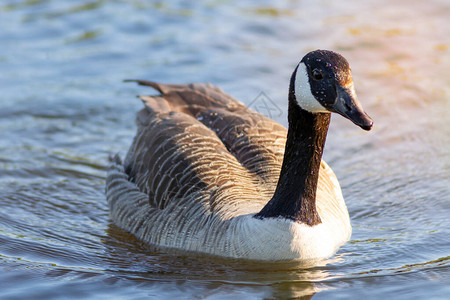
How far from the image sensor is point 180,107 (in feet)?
A: 34.6

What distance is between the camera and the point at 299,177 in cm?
821

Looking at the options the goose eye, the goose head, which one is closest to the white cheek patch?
the goose head

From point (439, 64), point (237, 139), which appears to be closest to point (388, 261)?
point (237, 139)

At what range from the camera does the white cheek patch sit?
7680mm

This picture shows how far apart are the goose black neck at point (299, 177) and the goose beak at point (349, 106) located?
24.6 inches

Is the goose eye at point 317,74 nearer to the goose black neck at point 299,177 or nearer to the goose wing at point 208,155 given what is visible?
the goose black neck at point 299,177

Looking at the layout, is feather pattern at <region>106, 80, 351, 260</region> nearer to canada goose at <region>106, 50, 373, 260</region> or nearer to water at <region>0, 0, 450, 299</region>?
canada goose at <region>106, 50, 373, 260</region>

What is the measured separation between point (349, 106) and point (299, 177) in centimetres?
124

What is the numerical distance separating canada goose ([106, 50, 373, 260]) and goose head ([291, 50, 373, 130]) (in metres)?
0.01

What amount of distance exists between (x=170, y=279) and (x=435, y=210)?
3.79 m

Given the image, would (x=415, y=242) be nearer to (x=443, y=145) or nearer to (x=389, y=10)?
(x=443, y=145)

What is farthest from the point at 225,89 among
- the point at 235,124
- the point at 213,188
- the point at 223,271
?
the point at 223,271

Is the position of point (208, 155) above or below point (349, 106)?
Result: below

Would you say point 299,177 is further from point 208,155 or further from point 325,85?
point 208,155
